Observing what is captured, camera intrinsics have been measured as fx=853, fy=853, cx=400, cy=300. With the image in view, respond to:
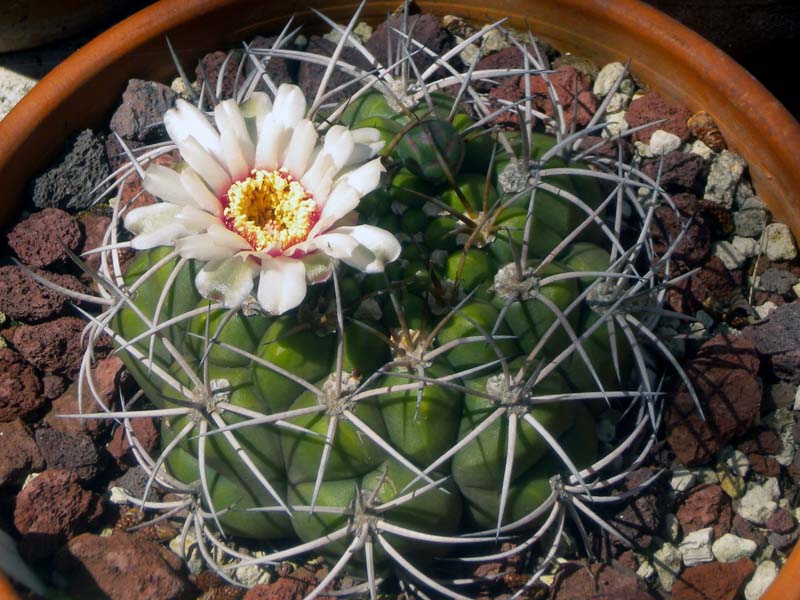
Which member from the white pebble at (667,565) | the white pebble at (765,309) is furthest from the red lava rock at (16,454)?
the white pebble at (765,309)

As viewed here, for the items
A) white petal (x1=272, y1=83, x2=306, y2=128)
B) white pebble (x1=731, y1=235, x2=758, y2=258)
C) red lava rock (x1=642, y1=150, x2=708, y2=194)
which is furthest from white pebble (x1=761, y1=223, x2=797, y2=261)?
white petal (x1=272, y1=83, x2=306, y2=128)

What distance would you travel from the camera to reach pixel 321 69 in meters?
2.39

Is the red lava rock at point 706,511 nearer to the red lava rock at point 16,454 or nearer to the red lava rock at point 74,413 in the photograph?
the red lava rock at point 74,413

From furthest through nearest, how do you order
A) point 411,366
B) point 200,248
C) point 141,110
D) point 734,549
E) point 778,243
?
point 141,110 → point 778,243 → point 734,549 → point 411,366 → point 200,248

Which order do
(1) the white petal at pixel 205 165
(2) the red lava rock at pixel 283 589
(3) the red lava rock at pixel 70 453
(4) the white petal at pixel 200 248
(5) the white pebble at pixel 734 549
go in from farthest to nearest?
(3) the red lava rock at pixel 70 453, (5) the white pebble at pixel 734 549, (2) the red lava rock at pixel 283 589, (1) the white petal at pixel 205 165, (4) the white petal at pixel 200 248

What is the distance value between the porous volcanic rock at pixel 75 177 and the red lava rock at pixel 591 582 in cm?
152

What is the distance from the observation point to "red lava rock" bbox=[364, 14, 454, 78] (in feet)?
7.79

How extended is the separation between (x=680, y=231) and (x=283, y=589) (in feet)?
4.18

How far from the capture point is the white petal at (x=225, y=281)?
129cm

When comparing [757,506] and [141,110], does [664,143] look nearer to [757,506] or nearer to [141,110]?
[757,506]

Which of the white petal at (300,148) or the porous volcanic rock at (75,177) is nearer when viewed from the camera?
the white petal at (300,148)

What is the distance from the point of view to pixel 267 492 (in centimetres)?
167

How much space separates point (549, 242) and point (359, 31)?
1183 millimetres

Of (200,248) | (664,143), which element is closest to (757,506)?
(664,143)
